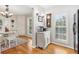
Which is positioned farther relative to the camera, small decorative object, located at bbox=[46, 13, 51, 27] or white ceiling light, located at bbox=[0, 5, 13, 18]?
small decorative object, located at bbox=[46, 13, 51, 27]

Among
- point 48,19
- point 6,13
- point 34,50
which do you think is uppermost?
point 6,13

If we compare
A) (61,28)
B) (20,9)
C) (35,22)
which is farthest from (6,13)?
(61,28)

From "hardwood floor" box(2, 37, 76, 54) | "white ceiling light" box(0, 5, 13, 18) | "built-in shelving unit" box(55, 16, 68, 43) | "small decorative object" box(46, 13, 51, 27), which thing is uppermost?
"white ceiling light" box(0, 5, 13, 18)

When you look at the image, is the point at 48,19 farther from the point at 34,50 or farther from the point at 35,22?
the point at 34,50

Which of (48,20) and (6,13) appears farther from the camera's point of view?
(48,20)

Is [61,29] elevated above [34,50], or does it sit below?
above

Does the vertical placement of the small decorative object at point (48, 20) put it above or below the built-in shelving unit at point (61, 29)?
above

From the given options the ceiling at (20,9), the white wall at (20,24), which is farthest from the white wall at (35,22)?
the white wall at (20,24)

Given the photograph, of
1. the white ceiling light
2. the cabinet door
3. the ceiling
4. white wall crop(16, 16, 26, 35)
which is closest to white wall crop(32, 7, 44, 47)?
the ceiling

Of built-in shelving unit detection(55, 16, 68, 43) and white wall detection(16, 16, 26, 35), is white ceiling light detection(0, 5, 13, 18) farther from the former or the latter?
built-in shelving unit detection(55, 16, 68, 43)

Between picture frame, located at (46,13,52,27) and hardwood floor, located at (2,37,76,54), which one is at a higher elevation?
picture frame, located at (46,13,52,27)

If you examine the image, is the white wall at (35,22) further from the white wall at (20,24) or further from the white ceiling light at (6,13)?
the white ceiling light at (6,13)
